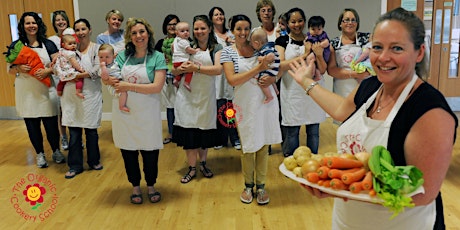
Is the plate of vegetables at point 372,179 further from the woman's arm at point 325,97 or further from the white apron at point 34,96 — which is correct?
the white apron at point 34,96

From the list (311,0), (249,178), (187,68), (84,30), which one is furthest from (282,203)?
(311,0)

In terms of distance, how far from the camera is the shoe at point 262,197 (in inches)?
125

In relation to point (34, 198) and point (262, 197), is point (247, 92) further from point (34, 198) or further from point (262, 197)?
point (34, 198)

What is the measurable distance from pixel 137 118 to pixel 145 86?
0.81 ft

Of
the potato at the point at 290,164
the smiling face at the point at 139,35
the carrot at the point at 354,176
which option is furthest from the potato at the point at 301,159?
the smiling face at the point at 139,35

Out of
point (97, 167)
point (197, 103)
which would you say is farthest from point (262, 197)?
point (97, 167)

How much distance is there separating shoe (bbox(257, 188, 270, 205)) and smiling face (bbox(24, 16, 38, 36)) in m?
2.51

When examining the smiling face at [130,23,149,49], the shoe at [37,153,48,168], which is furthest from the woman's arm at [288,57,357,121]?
the shoe at [37,153,48,168]

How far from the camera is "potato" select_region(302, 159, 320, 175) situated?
4.56 ft

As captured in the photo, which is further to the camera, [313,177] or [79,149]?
[79,149]

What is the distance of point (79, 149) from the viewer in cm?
389

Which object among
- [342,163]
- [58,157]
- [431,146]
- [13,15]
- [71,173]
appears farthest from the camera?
[13,15]

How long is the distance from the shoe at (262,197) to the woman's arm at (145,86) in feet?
3.53

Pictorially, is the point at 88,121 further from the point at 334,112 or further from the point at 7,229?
the point at 334,112
